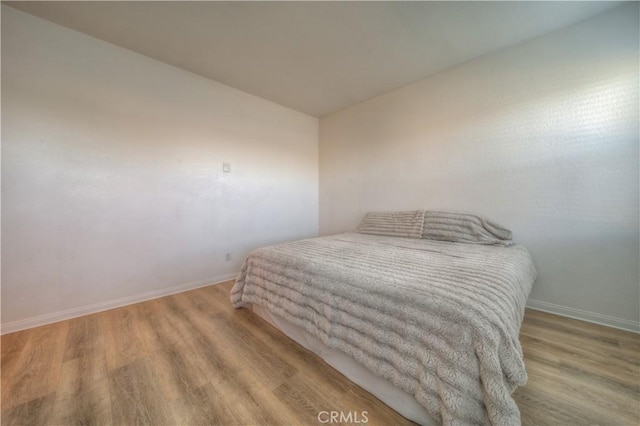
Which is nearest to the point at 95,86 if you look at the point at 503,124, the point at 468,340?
the point at 468,340

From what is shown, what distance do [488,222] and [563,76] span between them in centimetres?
139

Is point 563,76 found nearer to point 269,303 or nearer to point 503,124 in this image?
point 503,124

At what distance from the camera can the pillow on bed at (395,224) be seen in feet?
8.54

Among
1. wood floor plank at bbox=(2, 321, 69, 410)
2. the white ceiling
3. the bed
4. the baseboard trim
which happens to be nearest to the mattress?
the bed

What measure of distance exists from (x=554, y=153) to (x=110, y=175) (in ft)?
13.4

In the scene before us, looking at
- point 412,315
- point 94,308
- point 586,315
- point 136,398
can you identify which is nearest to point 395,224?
point 586,315

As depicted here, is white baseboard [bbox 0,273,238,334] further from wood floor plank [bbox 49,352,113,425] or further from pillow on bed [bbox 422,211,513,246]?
pillow on bed [bbox 422,211,513,246]

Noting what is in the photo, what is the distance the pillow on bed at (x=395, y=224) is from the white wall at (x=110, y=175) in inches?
63.1

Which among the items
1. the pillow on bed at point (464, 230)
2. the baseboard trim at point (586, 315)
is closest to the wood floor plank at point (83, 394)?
the pillow on bed at point (464, 230)

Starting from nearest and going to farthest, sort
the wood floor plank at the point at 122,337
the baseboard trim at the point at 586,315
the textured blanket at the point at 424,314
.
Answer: the textured blanket at the point at 424,314
the wood floor plank at the point at 122,337
the baseboard trim at the point at 586,315

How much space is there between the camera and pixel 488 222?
7.49 feet

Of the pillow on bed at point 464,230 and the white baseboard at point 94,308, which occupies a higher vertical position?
the pillow on bed at point 464,230

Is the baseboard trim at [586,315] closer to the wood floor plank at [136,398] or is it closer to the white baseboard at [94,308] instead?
the wood floor plank at [136,398]

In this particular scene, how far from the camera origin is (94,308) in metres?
2.09
